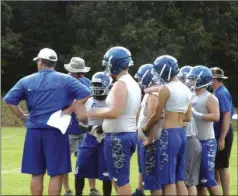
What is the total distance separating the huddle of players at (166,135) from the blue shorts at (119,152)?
12mm

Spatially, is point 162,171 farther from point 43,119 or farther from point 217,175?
point 217,175

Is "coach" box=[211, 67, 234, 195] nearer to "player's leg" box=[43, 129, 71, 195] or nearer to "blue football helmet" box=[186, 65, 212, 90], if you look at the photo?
"blue football helmet" box=[186, 65, 212, 90]

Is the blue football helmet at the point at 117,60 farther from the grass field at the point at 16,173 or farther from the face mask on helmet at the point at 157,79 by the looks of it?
the grass field at the point at 16,173

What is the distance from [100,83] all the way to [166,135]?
1.60 meters

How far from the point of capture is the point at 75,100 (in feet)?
26.6

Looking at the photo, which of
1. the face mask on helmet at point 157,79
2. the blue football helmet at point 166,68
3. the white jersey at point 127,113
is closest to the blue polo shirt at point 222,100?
the face mask on helmet at point 157,79

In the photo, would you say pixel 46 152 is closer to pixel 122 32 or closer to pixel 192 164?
pixel 192 164

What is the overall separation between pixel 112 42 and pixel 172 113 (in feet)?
123

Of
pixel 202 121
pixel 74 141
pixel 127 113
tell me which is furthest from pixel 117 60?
pixel 74 141

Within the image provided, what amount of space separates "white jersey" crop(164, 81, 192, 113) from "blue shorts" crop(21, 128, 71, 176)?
1328 mm

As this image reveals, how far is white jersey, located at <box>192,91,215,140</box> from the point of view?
8898 mm

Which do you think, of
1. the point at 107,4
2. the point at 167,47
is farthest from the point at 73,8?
the point at 167,47

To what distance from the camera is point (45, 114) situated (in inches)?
312

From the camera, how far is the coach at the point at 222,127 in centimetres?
957
